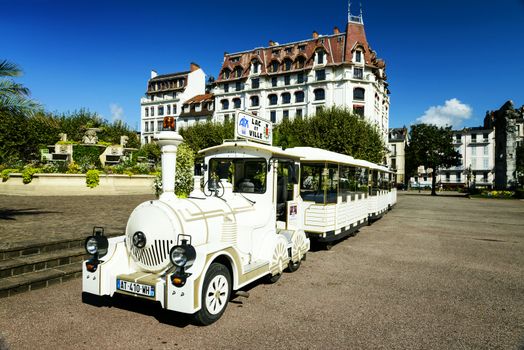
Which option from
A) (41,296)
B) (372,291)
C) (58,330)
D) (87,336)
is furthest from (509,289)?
(41,296)

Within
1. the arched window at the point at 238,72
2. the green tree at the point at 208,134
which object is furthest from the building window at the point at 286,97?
the green tree at the point at 208,134

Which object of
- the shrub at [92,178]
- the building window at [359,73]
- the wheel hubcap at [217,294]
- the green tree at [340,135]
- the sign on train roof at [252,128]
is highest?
the building window at [359,73]

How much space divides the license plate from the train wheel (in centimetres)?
69

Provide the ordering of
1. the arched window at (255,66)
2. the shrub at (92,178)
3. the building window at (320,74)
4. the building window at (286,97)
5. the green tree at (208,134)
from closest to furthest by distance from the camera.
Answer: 1. the shrub at (92,178)
2. the green tree at (208,134)
3. the building window at (320,74)
4. the building window at (286,97)
5. the arched window at (255,66)

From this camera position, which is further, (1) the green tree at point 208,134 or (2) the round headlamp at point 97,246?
(1) the green tree at point 208,134

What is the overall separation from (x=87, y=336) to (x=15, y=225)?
713cm

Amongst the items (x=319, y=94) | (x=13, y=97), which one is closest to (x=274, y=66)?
(x=319, y=94)

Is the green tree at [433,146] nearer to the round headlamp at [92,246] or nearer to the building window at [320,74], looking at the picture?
the building window at [320,74]

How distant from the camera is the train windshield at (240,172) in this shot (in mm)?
6723

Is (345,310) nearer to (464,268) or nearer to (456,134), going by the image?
(464,268)

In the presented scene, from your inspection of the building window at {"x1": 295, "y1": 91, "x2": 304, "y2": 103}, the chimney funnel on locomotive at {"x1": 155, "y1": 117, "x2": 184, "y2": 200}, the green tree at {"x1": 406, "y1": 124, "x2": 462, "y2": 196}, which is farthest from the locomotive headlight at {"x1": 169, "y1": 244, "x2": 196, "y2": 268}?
the green tree at {"x1": 406, "y1": 124, "x2": 462, "y2": 196}

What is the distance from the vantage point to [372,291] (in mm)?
6070

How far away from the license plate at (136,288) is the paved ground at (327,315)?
0.46 meters

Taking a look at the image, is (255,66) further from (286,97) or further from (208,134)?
(208,134)
